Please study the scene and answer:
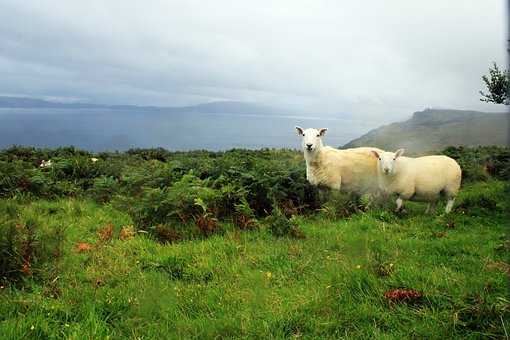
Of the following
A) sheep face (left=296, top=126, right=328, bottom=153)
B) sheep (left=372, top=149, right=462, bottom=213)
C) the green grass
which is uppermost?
sheep face (left=296, top=126, right=328, bottom=153)

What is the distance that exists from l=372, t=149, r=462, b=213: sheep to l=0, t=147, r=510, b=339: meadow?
48 centimetres

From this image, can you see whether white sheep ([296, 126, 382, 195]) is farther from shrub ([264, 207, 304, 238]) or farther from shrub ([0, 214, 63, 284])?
shrub ([0, 214, 63, 284])

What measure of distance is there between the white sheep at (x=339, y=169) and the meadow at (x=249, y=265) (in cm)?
52

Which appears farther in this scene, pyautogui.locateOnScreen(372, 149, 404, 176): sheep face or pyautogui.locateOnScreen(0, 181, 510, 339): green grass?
pyautogui.locateOnScreen(372, 149, 404, 176): sheep face

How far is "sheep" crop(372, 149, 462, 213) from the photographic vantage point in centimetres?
1127

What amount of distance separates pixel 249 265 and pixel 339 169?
20.3 ft

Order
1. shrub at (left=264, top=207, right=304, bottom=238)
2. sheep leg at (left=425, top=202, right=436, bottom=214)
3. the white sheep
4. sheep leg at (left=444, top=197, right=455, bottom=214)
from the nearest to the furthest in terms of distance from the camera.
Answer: shrub at (left=264, top=207, right=304, bottom=238)
sheep leg at (left=444, top=197, right=455, bottom=214)
sheep leg at (left=425, top=202, right=436, bottom=214)
the white sheep

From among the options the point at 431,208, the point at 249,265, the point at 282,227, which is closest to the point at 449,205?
the point at 431,208

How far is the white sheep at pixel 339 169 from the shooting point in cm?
1231

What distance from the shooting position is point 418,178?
11.3 m

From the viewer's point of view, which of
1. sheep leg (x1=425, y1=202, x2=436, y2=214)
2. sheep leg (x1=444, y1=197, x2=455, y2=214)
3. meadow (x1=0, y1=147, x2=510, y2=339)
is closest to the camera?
meadow (x1=0, y1=147, x2=510, y2=339)

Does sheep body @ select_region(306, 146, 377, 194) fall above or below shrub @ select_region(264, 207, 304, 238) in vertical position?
above

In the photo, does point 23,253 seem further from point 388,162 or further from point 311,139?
point 388,162

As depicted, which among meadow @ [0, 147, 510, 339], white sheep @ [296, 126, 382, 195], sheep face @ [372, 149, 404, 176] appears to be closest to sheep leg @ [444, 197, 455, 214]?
meadow @ [0, 147, 510, 339]
